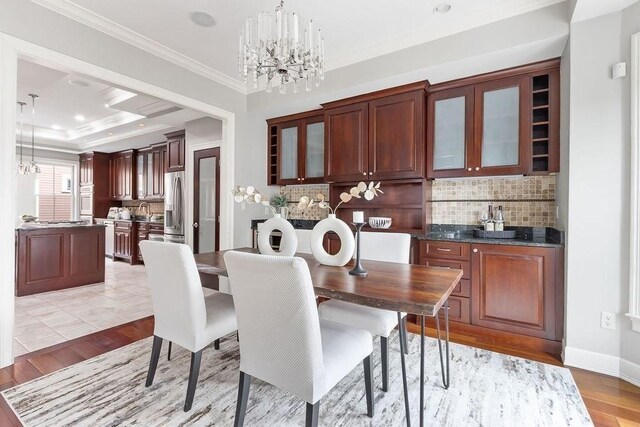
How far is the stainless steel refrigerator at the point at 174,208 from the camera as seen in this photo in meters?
5.28

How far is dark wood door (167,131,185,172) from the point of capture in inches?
214

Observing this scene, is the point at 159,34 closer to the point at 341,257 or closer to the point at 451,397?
the point at 341,257

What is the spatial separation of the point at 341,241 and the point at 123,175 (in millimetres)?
6973

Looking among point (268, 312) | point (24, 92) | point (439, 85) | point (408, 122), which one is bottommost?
point (268, 312)

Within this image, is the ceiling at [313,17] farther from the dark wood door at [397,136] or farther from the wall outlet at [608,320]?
the wall outlet at [608,320]

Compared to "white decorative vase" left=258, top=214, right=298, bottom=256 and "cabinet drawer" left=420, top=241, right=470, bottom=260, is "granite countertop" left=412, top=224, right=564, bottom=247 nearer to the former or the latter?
"cabinet drawer" left=420, top=241, right=470, bottom=260

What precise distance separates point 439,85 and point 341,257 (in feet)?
7.33

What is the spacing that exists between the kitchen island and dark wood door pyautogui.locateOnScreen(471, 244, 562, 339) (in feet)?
16.8

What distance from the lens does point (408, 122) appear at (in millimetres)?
3166

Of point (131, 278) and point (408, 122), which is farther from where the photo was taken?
point (131, 278)

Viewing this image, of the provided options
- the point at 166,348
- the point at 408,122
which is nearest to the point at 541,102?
the point at 408,122

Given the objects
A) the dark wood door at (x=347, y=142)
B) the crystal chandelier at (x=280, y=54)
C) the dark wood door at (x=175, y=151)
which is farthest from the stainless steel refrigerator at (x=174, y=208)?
the crystal chandelier at (x=280, y=54)

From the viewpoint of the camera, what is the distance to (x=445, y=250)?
288cm

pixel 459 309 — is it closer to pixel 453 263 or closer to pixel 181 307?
pixel 453 263
